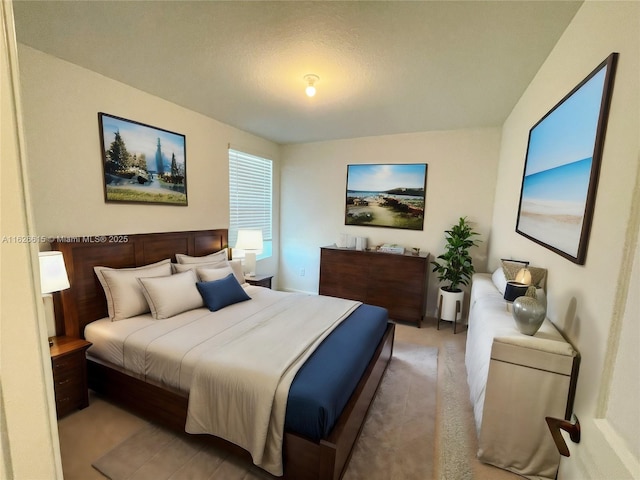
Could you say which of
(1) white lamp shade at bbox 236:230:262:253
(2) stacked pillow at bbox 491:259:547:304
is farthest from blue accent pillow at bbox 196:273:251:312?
(2) stacked pillow at bbox 491:259:547:304

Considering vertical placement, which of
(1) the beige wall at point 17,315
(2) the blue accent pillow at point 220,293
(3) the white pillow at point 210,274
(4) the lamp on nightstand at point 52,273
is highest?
(1) the beige wall at point 17,315

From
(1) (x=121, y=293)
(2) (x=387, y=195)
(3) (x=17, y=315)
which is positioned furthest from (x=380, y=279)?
(3) (x=17, y=315)

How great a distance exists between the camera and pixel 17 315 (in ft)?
1.53

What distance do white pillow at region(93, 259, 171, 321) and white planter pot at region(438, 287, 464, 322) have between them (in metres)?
3.29

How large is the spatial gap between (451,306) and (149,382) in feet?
10.6

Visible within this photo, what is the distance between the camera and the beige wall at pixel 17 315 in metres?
0.44

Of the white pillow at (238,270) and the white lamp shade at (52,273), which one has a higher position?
the white lamp shade at (52,273)

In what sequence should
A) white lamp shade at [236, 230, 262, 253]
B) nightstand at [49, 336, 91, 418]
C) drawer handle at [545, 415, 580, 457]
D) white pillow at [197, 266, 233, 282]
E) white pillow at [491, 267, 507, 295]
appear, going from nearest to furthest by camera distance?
drawer handle at [545, 415, 580, 457]
nightstand at [49, 336, 91, 418]
white pillow at [491, 267, 507, 295]
white pillow at [197, 266, 233, 282]
white lamp shade at [236, 230, 262, 253]

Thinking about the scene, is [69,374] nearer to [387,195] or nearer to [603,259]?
[603,259]

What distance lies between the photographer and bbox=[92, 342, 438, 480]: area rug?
5.21ft

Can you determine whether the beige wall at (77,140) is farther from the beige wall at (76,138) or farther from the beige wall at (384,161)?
the beige wall at (384,161)

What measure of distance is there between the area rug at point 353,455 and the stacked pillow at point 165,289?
907 mm

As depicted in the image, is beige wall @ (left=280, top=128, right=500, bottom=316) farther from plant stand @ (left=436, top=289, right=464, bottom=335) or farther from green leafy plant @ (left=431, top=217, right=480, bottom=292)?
plant stand @ (left=436, top=289, right=464, bottom=335)

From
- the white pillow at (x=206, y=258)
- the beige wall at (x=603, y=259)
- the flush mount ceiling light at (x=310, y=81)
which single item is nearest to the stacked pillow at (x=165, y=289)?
the white pillow at (x=206, y=258)
